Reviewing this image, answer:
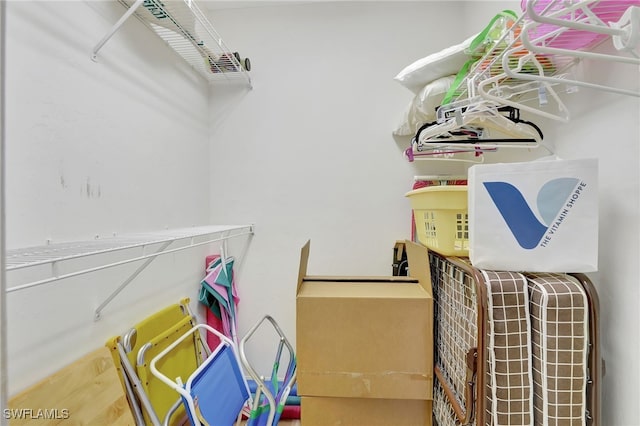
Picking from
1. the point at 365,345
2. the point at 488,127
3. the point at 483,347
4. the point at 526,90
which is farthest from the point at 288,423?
the point at 526,90

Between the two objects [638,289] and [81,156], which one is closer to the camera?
[638,289]

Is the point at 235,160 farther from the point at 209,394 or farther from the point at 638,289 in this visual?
the point at 638,289

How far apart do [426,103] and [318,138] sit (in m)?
0.82

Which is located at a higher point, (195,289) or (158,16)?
(158,16)

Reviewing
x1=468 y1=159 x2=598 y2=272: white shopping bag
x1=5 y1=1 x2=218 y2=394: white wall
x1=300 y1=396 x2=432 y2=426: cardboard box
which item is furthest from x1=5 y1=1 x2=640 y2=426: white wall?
x1=300 y1=396 x2=432 y2=426: cardboard box

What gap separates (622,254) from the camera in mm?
824

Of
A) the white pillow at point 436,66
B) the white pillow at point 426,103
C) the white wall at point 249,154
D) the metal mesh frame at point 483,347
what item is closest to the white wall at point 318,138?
the white wall at point 249,154

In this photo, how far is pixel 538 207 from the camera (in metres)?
0.83

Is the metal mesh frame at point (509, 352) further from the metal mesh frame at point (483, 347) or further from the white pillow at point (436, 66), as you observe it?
the white pillow at point (436, 66)

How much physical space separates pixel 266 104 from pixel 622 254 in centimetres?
189

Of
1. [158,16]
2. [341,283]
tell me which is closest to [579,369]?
[341,283]

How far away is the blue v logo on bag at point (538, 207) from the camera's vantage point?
0.81 meters

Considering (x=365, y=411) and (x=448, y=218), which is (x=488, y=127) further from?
(x=365, y=411)

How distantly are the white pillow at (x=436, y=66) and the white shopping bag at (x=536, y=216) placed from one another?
1.74 ft
